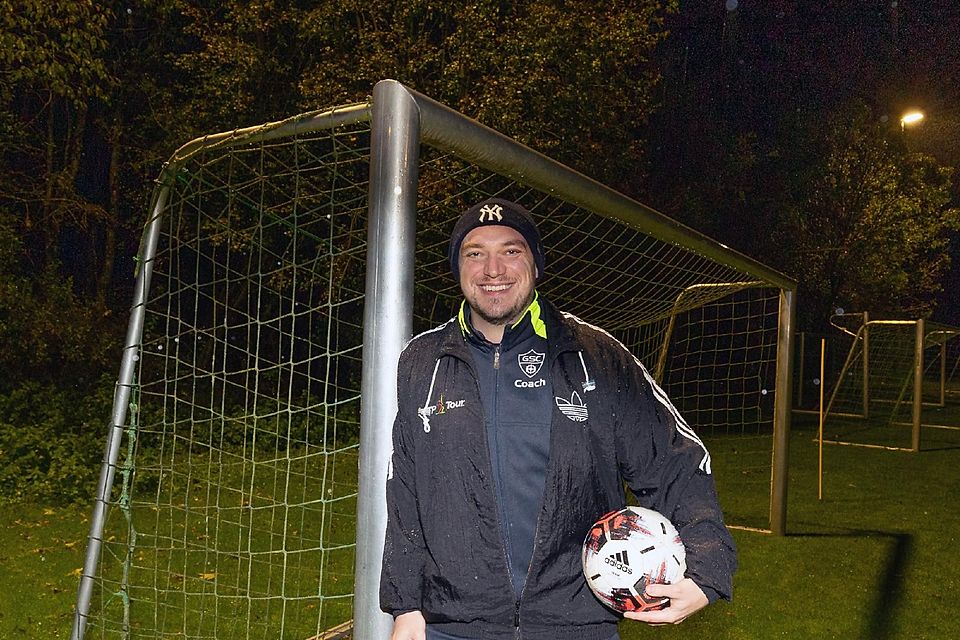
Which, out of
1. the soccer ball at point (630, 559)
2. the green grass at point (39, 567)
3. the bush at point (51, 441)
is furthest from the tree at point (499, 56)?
the soccer ball at point (630, 559)

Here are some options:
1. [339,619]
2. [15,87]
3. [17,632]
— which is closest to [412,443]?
[339,619]

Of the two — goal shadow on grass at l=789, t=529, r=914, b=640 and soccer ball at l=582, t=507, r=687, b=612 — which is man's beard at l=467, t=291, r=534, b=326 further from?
goal shadow on grass at l=789, t=529, r=914, b=640

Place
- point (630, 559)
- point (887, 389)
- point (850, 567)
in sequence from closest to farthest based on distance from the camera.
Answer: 1. point (630, 559)
2. point (850, 567)
3. point (887, 389)

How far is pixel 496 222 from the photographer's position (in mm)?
2318

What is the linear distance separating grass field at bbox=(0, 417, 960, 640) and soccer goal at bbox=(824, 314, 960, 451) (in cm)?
419

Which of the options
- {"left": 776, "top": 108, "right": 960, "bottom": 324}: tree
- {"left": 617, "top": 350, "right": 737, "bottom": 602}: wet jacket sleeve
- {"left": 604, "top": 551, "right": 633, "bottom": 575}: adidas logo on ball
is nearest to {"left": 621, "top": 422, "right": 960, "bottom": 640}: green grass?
{"left": 617, "top": 350, "right": 737, "bottom": 602}: wet jacket sleeve

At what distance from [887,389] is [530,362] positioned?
21.0m

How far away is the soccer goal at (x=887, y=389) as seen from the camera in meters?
14.0

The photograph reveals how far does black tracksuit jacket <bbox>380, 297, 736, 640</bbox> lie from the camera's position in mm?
2117

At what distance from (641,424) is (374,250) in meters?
0.82

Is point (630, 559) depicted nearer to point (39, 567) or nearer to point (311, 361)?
point (311, 361)

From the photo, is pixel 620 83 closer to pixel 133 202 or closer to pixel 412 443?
pixel 133 202

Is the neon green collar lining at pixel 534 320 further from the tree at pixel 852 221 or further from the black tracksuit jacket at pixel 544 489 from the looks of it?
the tree at pixel 852 221

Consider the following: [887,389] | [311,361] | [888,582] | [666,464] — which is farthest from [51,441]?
[887,389]
